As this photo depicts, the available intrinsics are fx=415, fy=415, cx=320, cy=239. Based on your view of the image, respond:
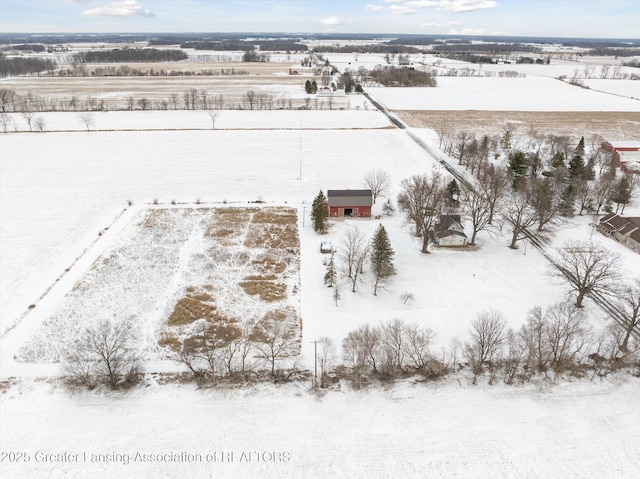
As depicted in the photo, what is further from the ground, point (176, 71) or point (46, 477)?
point (176, 71)

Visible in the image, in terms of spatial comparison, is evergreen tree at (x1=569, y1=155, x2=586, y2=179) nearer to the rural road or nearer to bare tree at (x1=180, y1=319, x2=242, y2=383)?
the rural road

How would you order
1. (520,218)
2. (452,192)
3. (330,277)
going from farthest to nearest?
(452,192) → (520,218) → (330,277)

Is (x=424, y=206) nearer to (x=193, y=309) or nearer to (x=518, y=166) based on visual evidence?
(x=518, y=166)

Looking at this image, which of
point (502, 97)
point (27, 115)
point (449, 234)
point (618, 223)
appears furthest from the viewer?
point (502, 97)

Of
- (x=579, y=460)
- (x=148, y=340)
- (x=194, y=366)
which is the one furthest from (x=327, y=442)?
(x=148, y=340)

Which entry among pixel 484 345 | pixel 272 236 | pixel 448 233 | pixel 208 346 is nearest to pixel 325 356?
pixel 208 346

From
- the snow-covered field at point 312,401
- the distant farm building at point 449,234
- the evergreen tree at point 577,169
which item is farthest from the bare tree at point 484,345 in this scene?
the evergreen tree at point 577,169

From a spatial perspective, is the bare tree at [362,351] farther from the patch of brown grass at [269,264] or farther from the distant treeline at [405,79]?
the distant treeline at [405,79]

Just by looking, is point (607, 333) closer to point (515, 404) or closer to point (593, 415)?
point (593, 415)
